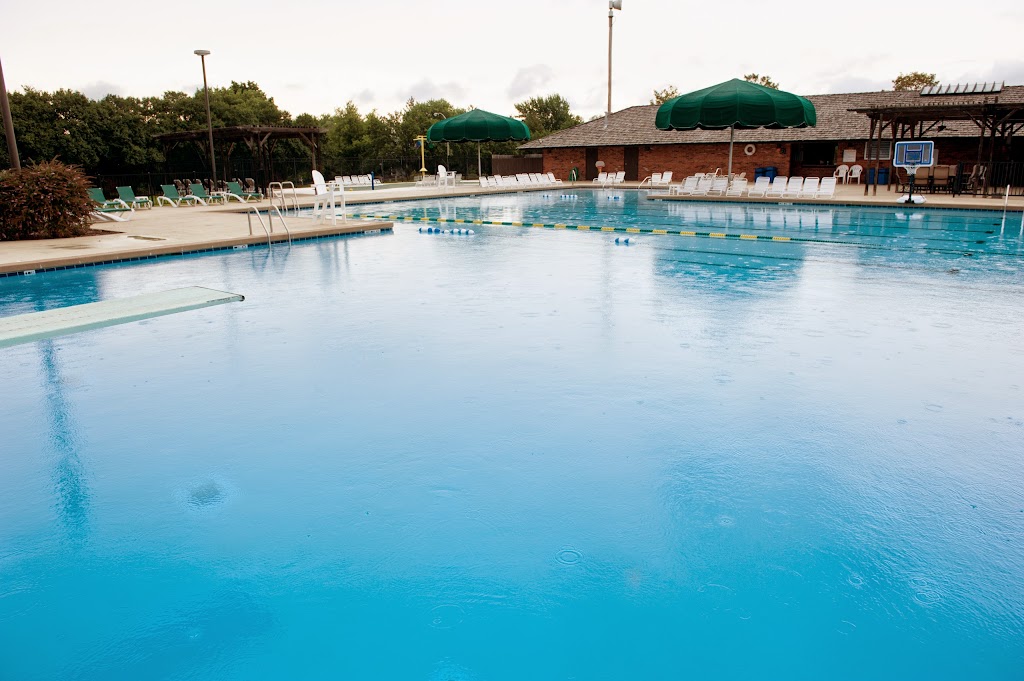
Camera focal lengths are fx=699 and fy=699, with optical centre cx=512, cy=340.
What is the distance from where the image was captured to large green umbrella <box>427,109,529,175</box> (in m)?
22.5

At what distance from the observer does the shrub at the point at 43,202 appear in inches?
495

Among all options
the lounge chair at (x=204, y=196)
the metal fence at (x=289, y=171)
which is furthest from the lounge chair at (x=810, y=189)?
the metal fence at (x=289, y=171)

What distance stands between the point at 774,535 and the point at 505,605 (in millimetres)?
1255

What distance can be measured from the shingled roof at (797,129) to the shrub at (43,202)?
24.2 meters

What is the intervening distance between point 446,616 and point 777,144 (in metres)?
31.6

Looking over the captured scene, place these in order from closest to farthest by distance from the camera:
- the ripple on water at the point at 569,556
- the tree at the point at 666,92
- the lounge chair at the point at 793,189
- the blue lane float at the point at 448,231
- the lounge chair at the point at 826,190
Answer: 1. the ripple on water at the point at 569,556
2. the blue lane float at the point at 448,231
3. the lounge chair at the point at 826,190
4. the lounge chair at the point at 793,189
5. the tree at the point at 666,92

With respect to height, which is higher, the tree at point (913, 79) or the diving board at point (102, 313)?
the tree at point (913, 79)

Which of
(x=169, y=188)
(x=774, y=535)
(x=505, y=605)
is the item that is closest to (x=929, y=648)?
(x=774, y=535)

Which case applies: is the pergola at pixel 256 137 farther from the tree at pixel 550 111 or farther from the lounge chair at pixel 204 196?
the tree at pixel 550 111

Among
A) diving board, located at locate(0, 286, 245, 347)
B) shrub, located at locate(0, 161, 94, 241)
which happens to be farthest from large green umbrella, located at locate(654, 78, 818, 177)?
shrub, located at locate(0, 161, 94, 241)

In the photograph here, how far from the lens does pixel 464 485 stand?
354 cm

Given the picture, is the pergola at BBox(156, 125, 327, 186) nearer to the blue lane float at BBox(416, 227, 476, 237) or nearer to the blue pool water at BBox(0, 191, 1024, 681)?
the blue lane float at BBox(416, 227, 476, 237)

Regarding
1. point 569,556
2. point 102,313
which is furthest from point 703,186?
point 569,556

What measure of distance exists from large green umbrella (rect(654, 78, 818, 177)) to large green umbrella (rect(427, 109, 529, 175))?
646cm
